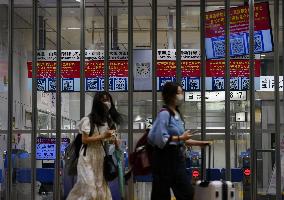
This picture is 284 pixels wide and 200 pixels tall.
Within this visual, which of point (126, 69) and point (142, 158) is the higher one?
point (126, 69)

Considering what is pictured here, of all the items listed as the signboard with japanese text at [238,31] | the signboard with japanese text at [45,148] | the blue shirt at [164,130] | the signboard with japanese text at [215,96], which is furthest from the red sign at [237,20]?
the signboard with japanese text at [45,148]

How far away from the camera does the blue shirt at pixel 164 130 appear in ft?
18.0

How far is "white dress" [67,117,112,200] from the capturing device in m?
5.98

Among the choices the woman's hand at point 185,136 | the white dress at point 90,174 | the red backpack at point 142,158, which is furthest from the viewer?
the white dress at point 90,174

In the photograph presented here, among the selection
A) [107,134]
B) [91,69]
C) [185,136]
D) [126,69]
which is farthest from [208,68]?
[185,136]

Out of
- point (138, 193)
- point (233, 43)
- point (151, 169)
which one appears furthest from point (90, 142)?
point (138, 193)

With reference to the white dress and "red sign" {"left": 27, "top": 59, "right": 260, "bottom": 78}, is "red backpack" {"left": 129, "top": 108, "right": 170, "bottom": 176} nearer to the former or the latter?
the white dress

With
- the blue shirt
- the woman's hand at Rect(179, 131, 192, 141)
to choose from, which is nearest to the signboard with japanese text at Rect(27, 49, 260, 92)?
the blue shirt

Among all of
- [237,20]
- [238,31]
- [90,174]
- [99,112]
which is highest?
[237,20]

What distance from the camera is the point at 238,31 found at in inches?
306

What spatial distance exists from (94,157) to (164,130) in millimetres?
912

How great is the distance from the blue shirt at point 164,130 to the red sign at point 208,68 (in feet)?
23.3

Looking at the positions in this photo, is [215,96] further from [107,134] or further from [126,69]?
[107,134]

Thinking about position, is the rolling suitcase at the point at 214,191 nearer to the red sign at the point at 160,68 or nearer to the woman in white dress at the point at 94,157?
the woman in white dress at the point at 94,157
